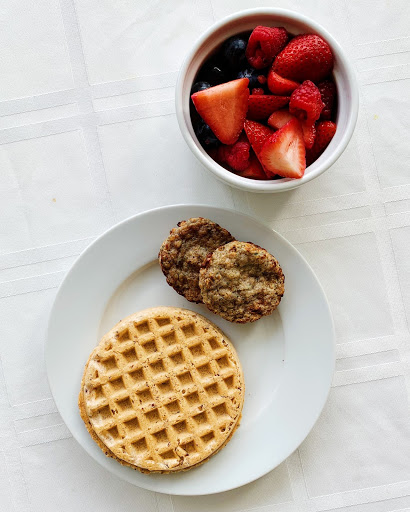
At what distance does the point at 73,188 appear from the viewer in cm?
155

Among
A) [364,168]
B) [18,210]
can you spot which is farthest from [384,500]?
[18,210]

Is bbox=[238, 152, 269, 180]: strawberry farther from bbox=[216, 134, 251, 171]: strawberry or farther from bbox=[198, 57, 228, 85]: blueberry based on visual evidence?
bbox=[198, 57, 228, 85]: blueberry

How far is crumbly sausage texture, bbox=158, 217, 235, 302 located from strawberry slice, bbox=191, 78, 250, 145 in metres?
0.26

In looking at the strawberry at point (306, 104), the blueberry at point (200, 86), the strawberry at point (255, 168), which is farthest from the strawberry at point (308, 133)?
the blueberry at point (200, 86)

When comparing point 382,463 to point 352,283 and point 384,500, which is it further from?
point 352,283

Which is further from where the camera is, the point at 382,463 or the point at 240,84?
the point at 382,463

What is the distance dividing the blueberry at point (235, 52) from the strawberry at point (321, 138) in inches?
8.9

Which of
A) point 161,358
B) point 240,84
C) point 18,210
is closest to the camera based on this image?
point 240,84

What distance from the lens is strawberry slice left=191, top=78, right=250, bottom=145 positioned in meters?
1.21

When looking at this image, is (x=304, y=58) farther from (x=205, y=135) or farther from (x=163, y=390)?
(x=163, y=390)

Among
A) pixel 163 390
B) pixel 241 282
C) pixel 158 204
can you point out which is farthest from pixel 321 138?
pixel 163 390

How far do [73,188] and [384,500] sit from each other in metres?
1.26

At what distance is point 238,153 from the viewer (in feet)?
4.14

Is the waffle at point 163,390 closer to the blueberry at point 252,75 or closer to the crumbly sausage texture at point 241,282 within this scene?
the crumbly sausage texture at point 241,282
